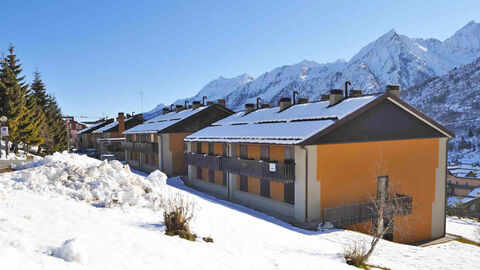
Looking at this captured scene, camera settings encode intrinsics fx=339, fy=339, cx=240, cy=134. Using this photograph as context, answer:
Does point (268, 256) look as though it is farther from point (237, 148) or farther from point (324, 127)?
point (237, 148)

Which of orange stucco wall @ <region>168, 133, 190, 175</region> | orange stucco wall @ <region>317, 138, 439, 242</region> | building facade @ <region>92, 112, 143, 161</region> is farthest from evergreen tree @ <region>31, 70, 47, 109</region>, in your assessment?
orange stucco wall @ <region>317, 138, 439, 242</region>

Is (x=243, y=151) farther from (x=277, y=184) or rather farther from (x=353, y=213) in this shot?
(x=353, y=213)

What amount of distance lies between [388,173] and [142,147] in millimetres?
26904

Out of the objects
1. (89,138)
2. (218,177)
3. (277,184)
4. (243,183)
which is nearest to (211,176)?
(218,177)

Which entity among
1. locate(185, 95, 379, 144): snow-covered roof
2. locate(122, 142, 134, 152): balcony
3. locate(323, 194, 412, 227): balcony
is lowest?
locate(323, 194, 412, 227): balcony

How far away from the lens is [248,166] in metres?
21.6

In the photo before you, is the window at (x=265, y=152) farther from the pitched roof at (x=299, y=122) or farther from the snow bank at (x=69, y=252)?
the snow bank at (x=69, y=252)

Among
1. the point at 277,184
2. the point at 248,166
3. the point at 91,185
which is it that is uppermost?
the point at 91,185

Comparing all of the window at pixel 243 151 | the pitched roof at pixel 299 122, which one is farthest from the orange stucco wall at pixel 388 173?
the window at pixel 243 151

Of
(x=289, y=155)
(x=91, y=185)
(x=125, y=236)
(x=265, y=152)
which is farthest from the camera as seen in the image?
(x=265, y=152)

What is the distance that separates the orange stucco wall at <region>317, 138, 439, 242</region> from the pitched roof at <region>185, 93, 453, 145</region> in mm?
1204

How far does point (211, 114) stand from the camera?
3591 centimetres

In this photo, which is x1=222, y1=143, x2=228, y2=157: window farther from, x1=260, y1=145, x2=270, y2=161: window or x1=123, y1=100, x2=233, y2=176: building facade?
x1=123, y1=100, x2=233, y2=176: building facade

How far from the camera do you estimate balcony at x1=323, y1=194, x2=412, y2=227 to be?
17.5 meters
